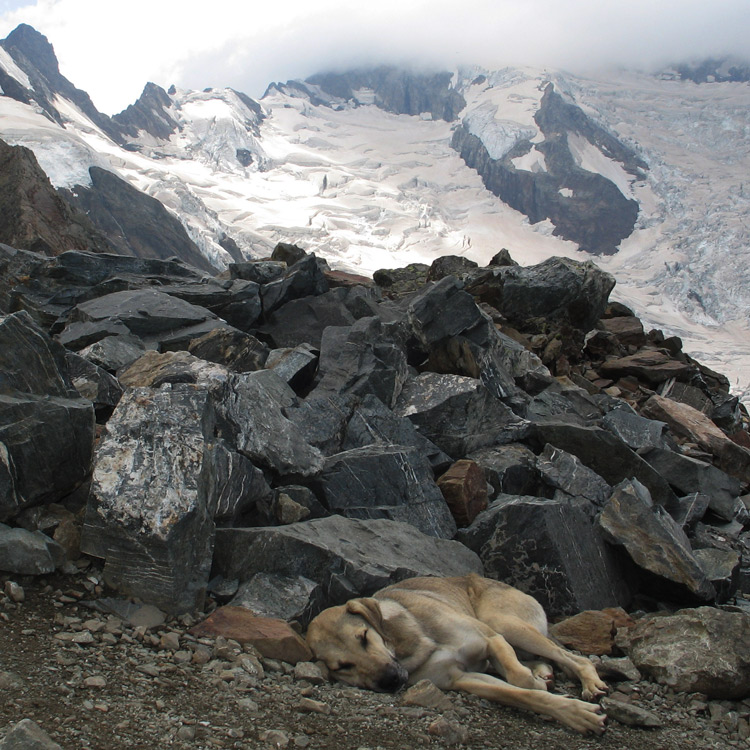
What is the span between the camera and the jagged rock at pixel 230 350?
32.9 ft

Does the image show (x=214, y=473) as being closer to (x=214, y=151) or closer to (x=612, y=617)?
(x=612, y=617)

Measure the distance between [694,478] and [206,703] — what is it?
8018 millimetres

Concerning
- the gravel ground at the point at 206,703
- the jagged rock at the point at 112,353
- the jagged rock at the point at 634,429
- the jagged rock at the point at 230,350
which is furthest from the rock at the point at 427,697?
the jagged rock at the point at 634,429

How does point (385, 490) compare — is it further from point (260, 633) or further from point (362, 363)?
point (362, 363)

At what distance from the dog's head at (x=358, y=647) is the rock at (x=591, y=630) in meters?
1.92

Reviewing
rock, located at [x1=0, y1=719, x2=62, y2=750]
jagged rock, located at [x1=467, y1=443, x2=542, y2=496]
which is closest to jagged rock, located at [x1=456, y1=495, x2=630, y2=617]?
jagged rock, located at [x1=467, y1=443, x2=542, y2=496]

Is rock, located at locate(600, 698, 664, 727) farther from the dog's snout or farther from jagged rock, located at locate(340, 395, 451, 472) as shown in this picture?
jagged rock, located at locate(340, 395, 451, 472)

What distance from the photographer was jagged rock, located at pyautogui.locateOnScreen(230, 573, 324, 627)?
484cm

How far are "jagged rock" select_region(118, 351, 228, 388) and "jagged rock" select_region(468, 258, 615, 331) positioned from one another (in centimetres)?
1030

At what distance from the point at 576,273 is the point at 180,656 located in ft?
48.9

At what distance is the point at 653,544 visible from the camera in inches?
263

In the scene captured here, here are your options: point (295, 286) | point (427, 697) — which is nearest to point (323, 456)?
point (427, 697)

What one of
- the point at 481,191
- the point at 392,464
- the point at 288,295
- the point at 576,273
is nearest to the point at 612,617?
the point at 392,464

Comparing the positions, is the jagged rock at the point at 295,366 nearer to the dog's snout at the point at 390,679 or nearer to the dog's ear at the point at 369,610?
the dog's ear at the point at 369,610
